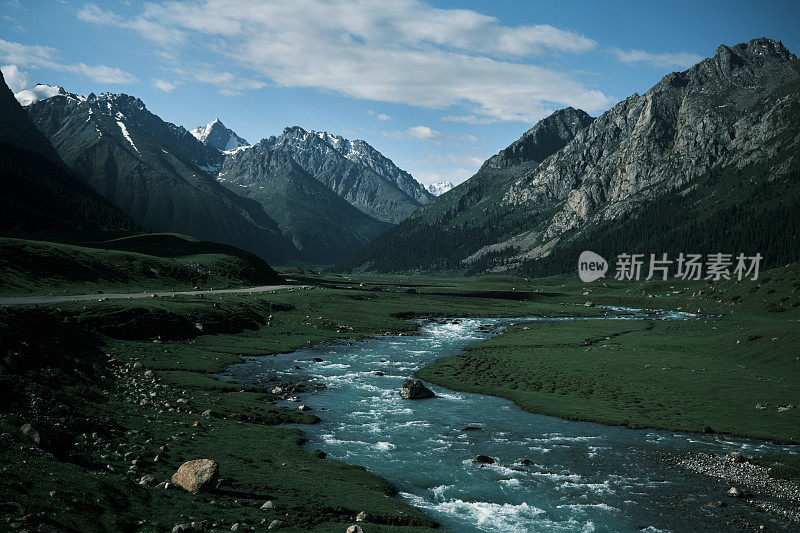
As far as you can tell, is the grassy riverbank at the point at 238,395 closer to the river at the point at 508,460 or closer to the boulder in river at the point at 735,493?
the river at the point at 508,460

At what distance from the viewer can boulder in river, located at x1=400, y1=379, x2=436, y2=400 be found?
45.7 m

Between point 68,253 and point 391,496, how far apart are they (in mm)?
100901

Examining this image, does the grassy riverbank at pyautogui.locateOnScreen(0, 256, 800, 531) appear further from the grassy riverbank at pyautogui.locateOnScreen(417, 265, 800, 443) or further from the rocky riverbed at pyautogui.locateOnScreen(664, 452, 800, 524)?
the rocky riverbed at pyautogui.locateOnScreen(664, 452, 800, 524)

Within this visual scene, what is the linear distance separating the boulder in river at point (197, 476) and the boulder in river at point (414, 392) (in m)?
26.3

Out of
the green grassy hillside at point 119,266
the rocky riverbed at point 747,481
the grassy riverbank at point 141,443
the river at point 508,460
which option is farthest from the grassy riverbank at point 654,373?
the green grassy hillside at point 119,266

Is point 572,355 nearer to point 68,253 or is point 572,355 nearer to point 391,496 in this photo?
point 391,496

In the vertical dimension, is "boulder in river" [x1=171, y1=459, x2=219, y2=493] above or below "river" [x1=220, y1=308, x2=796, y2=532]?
above

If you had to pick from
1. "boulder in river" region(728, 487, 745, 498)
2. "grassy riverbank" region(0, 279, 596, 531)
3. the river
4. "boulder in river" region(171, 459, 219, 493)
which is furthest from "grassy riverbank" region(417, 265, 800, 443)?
"boulder in river" region(171, 459, 219, 493)

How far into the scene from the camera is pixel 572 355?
7000 centimetres

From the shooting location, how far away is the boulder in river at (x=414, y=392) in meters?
45.7

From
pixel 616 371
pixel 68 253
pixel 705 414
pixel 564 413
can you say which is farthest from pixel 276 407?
pixel 68 253

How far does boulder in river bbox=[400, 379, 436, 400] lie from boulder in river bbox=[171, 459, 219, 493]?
1037 inches

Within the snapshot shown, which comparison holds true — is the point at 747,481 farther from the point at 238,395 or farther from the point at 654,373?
the point at 238,395

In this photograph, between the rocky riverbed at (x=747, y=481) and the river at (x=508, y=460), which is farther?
the rocky riverbed at (x=747, y=481)
